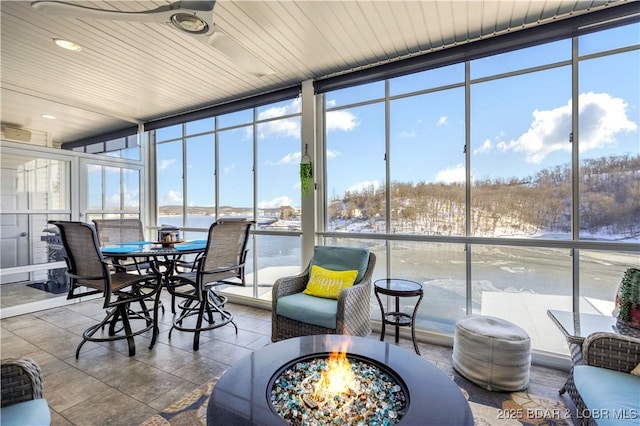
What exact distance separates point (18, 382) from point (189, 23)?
2085 mm

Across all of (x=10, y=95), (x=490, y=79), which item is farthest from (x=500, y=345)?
(x=10, y=95)

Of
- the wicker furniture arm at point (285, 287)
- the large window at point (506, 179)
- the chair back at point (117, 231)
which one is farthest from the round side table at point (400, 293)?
the chair back at point (117, 231)

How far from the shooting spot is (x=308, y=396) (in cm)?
131

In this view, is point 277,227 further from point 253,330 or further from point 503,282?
point 503,282

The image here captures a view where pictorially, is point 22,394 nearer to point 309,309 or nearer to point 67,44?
point 309,309

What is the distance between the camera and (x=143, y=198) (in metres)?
5.39

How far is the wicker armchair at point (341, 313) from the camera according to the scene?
2427mm

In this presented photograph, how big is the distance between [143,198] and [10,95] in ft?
7.20

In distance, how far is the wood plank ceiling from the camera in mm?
2332

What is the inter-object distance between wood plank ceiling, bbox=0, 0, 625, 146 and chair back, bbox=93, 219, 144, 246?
179 cm

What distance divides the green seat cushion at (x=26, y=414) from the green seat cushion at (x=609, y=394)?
2321 mm

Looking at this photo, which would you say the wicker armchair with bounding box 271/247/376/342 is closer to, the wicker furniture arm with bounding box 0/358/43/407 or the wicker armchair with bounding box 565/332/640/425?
the wicker armchair with bounding box 565/332/640/425

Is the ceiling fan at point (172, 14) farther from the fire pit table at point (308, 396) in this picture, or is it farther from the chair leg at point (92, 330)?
the chair leg at point (92, 330)

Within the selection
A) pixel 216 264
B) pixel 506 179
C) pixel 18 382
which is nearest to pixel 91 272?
pixel 216 264
